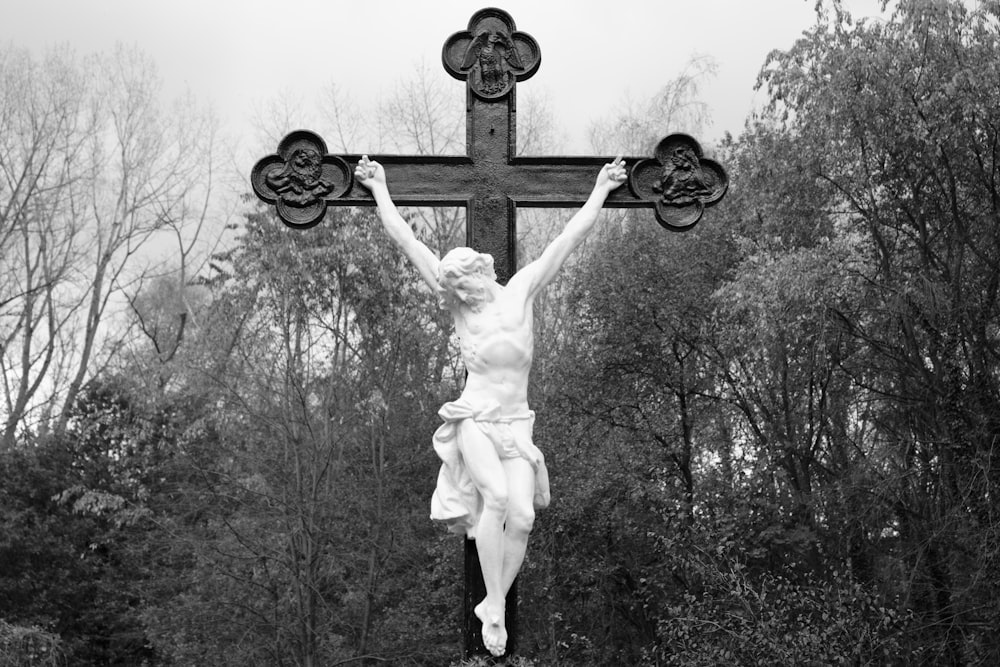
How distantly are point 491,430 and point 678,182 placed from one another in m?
1.66

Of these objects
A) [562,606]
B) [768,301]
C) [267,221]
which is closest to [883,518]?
[768,301]

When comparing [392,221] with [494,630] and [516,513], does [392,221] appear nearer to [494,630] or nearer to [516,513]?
[516,513]

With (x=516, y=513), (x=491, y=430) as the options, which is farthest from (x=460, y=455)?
(x=516, y=513)

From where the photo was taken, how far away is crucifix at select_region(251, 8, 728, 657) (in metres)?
6.39

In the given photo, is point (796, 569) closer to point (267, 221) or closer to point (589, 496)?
point (589, 496)

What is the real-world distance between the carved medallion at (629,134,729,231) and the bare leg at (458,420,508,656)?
1.60 metres

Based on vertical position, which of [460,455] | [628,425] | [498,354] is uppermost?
[628,425]

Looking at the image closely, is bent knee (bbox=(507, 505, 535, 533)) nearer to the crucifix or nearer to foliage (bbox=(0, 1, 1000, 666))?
the crucifix

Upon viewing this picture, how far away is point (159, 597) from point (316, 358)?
4119 millimetres

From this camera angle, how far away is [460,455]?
5.62 metres

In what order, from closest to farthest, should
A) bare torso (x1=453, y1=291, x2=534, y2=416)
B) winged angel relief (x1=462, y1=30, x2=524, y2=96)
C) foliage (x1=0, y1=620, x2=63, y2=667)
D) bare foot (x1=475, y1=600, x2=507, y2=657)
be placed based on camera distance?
bare foot (x1=475, y1=600, x2=507, y2=657) < bare torso (x1=453, y1=291, x2=534, y2=416) < winged angel relief (x1=462, y1=30, x2=524, y2=96) < foliage (x1=0, y1=620, x2=63, y2=667)

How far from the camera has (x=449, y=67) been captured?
654 cm

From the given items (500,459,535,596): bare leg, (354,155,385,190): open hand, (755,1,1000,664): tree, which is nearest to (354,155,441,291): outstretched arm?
(354,155,385,190): open hand

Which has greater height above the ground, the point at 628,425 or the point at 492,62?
the point at 628,425
